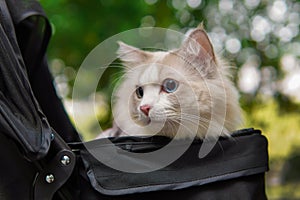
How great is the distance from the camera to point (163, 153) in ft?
2.70

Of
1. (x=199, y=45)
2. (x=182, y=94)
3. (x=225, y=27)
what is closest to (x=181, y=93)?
(x=182, y=94)

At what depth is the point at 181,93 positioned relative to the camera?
3.07ft

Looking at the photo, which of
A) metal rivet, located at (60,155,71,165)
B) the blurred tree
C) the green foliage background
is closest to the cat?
metal rivet, located at (60,155,71,165)

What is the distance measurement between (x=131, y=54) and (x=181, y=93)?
180mm

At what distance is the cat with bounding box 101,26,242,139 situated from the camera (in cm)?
91

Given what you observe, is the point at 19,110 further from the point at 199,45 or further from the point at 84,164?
the point at 199,45

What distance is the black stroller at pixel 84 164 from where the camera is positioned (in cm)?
74

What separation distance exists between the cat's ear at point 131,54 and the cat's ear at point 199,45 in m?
0.11

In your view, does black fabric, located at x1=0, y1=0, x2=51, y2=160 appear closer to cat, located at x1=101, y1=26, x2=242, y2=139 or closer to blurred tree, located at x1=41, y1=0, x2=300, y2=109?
cat, located at x1=101, y1=26, x2=242, y2=139

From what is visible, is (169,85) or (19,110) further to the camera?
(169,85)

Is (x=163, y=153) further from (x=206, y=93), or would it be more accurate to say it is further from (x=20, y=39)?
(x=20, y=39)

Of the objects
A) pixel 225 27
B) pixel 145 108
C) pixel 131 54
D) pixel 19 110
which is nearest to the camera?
pixel 19 110

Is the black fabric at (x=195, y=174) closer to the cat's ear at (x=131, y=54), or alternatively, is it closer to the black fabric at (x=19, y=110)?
the black fabric at (x=19, y=110)

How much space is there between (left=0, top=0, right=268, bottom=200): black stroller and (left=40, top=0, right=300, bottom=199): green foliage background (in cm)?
106
